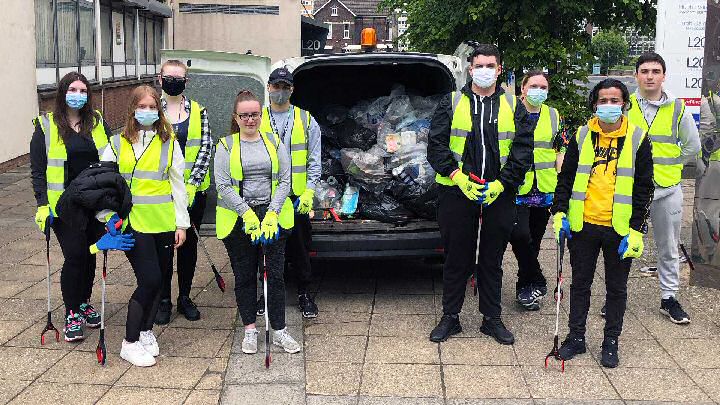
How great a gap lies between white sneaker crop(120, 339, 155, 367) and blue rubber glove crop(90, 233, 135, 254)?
1.97 ft

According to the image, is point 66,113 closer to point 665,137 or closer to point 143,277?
point 143,277

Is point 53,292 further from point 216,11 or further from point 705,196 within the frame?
point 216,11

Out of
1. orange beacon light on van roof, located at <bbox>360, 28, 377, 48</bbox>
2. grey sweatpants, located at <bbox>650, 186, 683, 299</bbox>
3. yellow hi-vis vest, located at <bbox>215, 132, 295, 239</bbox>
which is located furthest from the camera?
orange beacon light on van roof, located at <bbox>360, 28, 377, 48</bbox>

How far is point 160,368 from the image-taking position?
4477 mm

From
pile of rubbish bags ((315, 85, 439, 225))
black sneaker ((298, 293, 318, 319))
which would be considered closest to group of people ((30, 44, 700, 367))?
black sneaker ((298, 293, 318, 319))

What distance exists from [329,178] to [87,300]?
89.6 inches

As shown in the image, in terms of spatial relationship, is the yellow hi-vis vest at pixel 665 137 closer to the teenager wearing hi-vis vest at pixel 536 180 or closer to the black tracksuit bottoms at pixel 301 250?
the teenager wearing hi-vis vest at pixel 536 180

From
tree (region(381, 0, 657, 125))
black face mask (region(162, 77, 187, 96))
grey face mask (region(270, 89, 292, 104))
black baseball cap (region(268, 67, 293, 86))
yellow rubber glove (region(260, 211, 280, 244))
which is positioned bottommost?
yellow rubber glove (region(260, 211, 280, 244))

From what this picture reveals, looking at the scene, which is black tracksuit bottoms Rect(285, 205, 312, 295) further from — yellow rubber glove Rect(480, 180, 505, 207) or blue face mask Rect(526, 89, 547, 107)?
blue face mask Rect(526, 89, 547, 107)

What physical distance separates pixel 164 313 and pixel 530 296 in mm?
2702

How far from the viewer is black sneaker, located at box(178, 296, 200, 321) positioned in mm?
5336

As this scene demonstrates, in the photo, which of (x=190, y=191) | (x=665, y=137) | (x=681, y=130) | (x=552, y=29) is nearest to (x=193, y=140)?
(x=190, y=191)

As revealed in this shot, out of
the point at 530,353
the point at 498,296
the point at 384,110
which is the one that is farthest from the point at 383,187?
the point at 530,353

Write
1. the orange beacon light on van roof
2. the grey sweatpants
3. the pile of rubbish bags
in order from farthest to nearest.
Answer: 1. the orange beacon light on van roof
2. the pile of rubbish bags
3. the grey sweatpants
